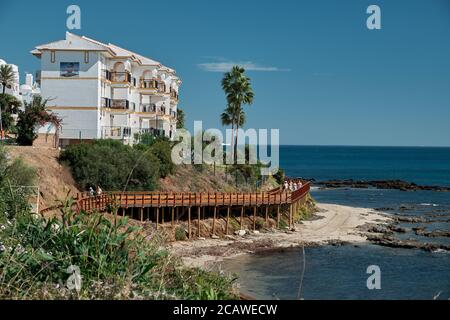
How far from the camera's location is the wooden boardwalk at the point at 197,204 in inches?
1487

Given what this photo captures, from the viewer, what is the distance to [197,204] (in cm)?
4050

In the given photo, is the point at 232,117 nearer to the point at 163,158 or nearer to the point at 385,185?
the point at 163,158

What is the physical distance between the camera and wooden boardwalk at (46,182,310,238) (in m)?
37.8

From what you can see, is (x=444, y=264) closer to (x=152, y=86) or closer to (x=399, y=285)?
(x=399, y=285)

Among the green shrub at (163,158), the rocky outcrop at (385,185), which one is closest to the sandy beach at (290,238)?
the green shrub at (163,158)

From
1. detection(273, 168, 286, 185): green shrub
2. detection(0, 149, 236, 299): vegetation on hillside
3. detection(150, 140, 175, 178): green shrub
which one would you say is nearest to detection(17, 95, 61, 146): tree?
detection(150, 140, 175, 178): green shrub

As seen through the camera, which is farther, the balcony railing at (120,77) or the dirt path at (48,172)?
the balcony railing at (120,77)

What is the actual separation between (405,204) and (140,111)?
3590 cm

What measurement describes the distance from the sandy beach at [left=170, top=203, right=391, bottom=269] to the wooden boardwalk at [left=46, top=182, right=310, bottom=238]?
1763mm

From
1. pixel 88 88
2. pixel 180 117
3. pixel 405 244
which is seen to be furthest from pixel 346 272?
A: pixel 180 117

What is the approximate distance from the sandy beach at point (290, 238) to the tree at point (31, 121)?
550 inches

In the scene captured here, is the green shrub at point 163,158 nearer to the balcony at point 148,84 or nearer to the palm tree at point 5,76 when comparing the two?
the balcony at point 148,84

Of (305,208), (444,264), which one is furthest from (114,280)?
(305,208)

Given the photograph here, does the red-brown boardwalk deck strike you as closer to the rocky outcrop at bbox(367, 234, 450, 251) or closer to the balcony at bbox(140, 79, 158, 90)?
the rocky outcrop at bbox(367, 234, 450, 251)
